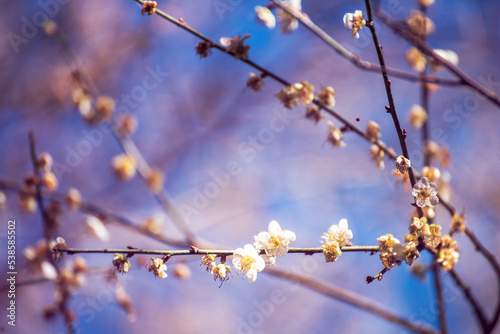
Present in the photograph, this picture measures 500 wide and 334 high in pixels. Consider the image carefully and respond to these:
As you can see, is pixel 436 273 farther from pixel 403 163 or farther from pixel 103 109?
pixel 103 109

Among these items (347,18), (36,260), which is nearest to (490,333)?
(347,18)

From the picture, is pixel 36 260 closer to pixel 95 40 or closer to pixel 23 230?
pixel 23 230

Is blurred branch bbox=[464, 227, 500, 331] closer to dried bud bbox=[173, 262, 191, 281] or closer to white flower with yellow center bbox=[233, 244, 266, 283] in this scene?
white flower with yellow center bbox=[233, 244, 266, 283]

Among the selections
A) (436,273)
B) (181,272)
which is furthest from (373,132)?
(181,272)

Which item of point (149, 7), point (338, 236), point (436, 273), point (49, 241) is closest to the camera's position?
point (338, 236)

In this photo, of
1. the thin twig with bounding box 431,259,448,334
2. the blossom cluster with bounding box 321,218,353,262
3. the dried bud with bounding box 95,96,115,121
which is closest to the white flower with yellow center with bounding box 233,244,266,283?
the blossom cluster with bounding box 321,218,353,262

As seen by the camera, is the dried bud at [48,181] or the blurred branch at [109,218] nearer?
the blurred branch at [109,218]

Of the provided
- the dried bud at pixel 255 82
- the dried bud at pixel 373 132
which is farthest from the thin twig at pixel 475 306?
the dried bud at pixel 255 82

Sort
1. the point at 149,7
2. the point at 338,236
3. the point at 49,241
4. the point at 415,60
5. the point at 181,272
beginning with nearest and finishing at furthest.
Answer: the point at 338,236
the point at 149,7
the point at 49,241
the point at 415,60
the point at 181,272

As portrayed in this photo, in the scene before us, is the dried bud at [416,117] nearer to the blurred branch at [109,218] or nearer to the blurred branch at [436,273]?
the blurred branch at [436,273]
